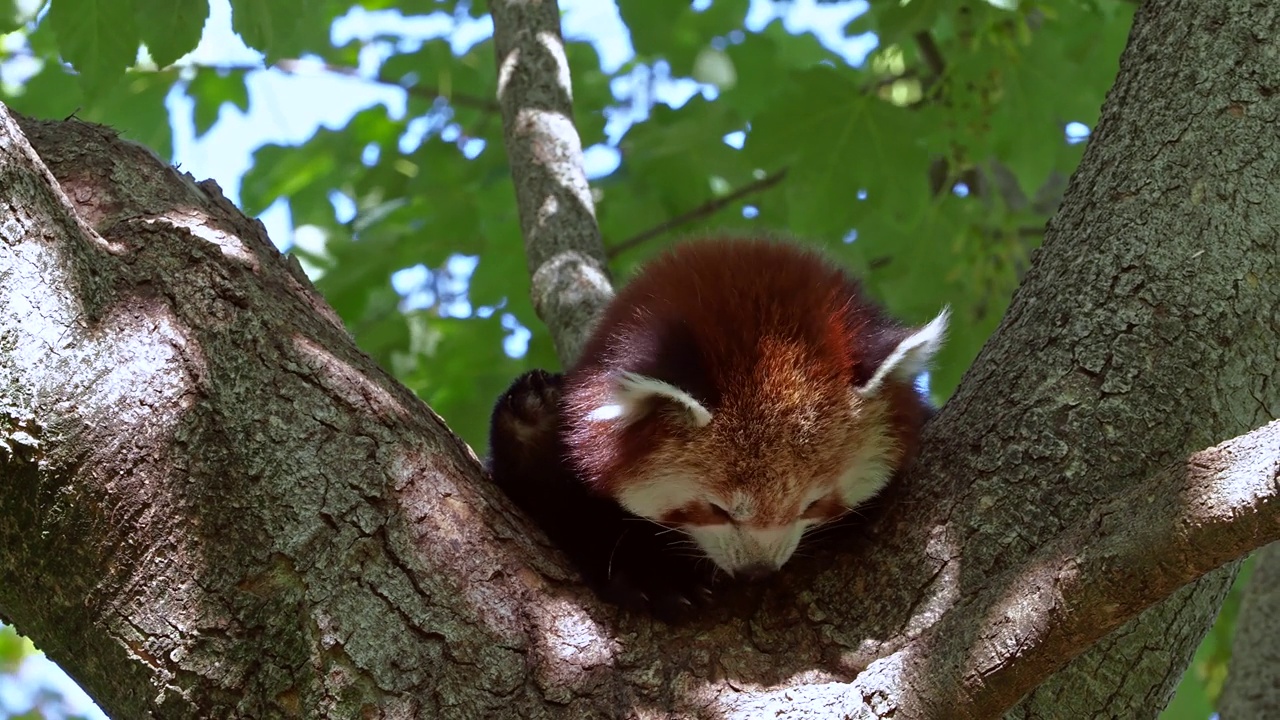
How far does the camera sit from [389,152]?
6.29 metres

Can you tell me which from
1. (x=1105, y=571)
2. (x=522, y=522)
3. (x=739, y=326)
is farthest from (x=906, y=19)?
(x=1105, y=571)

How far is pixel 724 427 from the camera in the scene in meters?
3.17

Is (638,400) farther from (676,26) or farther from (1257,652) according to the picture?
(676,26)

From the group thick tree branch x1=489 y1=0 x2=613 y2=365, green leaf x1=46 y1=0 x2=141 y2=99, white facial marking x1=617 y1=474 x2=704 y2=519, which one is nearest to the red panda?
white facial marking x1=617 y1=474 x2=704 y2=519

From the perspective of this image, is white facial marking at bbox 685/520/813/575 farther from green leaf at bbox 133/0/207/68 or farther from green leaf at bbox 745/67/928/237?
green leaf at bbox 133/0/207/68

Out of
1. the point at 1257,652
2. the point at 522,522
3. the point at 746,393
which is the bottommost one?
the point at 522,522

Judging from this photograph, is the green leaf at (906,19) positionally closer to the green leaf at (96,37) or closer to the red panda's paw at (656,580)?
the red panda's paw at (656,580)

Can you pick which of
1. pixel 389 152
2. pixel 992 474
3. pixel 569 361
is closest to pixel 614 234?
pixel 389 152

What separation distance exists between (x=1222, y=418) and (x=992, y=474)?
522 millimetres

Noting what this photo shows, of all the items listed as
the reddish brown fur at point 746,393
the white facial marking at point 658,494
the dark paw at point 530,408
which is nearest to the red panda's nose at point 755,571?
the reddish brown fur at point 746,393

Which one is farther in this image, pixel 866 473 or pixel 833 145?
pixel 833 145

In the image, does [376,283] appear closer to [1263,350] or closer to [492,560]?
[492,560]

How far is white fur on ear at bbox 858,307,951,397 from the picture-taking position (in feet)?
10.4

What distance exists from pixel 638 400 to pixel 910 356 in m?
0.79
